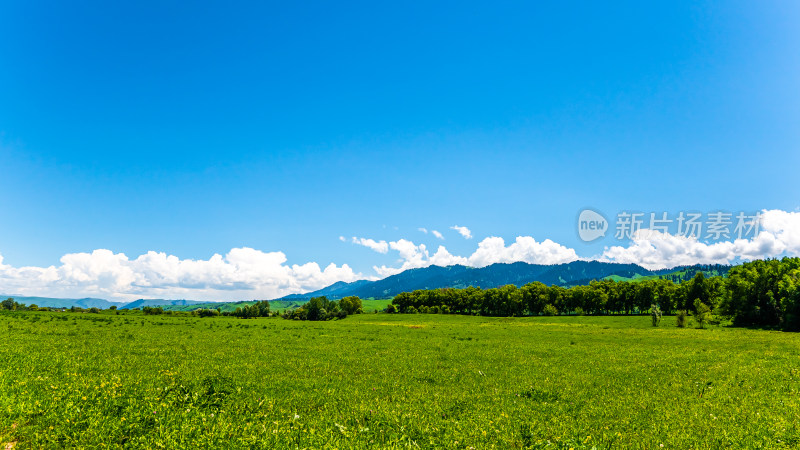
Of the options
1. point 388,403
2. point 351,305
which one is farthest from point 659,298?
point 388,403

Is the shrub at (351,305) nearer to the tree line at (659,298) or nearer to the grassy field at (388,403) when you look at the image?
the tree line at (659,298)

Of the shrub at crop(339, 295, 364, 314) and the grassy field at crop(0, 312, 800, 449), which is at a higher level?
the grassy field at crop(0, 312, 800, 449)

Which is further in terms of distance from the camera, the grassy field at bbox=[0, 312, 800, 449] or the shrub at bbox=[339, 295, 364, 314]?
the shrub at bbox=[339, 295, 364, 314]

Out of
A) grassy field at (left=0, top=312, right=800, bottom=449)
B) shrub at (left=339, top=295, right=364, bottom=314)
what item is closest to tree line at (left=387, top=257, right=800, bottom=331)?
shrub at (left=339, top=295, right=364, bottom=314)

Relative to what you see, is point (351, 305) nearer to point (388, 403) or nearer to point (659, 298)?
point (659, 298)

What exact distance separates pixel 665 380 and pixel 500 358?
12.1 metres

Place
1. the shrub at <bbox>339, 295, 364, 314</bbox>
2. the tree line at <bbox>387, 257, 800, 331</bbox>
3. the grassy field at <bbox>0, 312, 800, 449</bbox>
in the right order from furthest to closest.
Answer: the shrub at <bbox>339, 295, 364, 314</bbox>
the tree line at <bbox>387, 257, 800, 331</bbox>
the grassy field at <bbox>0, 312, 800, 449</bbox>

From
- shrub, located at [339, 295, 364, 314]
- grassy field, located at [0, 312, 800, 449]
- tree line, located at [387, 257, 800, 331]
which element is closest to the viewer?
grassy field, located at [0, 312, 800, 449]

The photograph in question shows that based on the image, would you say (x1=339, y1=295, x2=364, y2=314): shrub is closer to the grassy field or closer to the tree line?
the tree line

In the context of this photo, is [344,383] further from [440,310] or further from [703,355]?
[440,310]

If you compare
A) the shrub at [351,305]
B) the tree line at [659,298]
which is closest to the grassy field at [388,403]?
the tree line at [659,298]

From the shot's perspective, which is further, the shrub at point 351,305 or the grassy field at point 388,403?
the shrub at point 351,305

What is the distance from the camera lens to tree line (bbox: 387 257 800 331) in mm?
86688

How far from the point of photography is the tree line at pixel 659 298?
8669 cm
